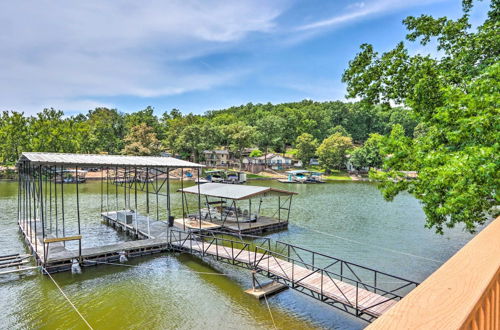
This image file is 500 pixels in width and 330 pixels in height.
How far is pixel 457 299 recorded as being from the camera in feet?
4.07

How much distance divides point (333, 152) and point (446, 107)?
5754 cm

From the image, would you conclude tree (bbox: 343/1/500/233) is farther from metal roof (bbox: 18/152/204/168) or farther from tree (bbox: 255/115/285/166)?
tree (bbox: 255/115/285/166)

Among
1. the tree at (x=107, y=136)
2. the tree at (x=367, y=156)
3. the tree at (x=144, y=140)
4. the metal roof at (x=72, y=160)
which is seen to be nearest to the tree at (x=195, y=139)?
the tree at (x=144, y=140)

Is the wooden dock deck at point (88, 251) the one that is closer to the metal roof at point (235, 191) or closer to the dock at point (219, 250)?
the dock at point (219, 250)

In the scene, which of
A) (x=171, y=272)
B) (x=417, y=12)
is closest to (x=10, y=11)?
(x=171, y=272)

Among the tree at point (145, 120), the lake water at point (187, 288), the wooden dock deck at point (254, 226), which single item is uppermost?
the tree at point (145, 120)

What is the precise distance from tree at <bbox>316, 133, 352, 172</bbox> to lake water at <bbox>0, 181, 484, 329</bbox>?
44246mm

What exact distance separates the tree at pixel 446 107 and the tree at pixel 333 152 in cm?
5386

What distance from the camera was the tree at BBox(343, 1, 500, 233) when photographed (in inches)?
289

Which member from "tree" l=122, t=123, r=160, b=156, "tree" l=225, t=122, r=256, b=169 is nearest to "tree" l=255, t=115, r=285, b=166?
"tree" l=225, t=122, r=256, b=169

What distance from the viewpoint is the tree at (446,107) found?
7.33 meters

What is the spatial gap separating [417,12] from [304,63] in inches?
976

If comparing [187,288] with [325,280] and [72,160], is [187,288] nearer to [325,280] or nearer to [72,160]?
[325,280]

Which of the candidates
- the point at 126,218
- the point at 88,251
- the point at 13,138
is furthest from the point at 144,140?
the point at 88,251
